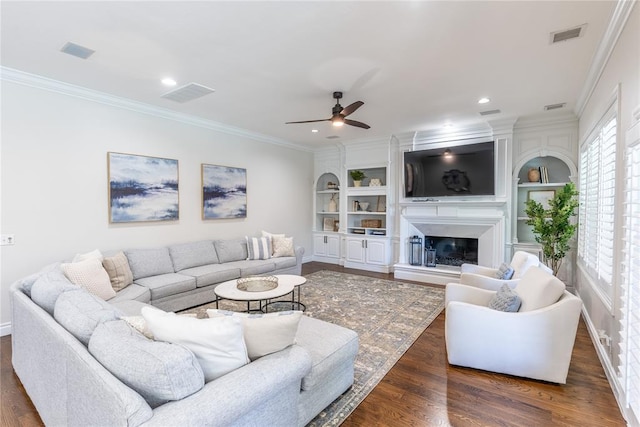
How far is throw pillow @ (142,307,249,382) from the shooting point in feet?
4.61

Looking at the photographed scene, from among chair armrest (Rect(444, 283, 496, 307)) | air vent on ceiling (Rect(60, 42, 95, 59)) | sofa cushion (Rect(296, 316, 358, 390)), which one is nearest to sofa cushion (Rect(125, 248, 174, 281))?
air vent on ceiling (Rect(60, 42, 95, 59))

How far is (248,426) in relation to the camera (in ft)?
4.51

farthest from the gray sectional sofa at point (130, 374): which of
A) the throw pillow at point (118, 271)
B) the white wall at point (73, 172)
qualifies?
the white wall at point (73, 172)

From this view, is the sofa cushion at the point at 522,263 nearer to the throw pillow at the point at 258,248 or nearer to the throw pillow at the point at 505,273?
the throw pillow at the point at 505,273

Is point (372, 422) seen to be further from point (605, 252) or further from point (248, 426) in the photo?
point (605, 252)

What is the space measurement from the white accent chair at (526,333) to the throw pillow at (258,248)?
334cm

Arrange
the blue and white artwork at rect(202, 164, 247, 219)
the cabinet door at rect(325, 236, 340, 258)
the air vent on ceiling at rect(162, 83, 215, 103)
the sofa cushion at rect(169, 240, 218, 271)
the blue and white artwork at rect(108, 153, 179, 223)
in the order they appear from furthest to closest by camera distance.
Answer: the cabinet door at rect(325, 236, 340, 258)
the blue and white artwork at rect(202, 164, 247, 219)
the sofa cushion at rect(169, 240, 218, 271)
the blue and white artwork at rect(108, 153, 179, 223)
the air vent on ceiling at rect(162, 83, 215, 103)

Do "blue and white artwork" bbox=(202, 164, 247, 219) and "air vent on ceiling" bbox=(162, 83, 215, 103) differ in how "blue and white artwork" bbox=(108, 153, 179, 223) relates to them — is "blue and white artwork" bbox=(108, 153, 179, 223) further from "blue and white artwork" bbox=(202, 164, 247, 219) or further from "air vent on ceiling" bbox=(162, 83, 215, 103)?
"air vent on ceiling" bbox=(162, 83, 215, 103)

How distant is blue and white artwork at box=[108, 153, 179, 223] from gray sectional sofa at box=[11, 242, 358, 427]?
1.83 m

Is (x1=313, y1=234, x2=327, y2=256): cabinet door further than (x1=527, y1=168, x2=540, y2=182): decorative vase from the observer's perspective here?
Yes

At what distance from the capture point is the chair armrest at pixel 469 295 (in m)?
3.01

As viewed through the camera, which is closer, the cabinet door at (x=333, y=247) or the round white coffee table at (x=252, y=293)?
the round white coffee table at (x=252, y=293)

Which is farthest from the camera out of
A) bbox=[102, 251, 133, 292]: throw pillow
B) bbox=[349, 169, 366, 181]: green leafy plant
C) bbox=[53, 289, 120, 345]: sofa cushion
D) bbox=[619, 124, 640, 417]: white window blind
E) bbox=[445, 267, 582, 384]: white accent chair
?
bbox=[349, 169, 366, 181]: green leafy plant

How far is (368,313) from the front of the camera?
12.7ft
